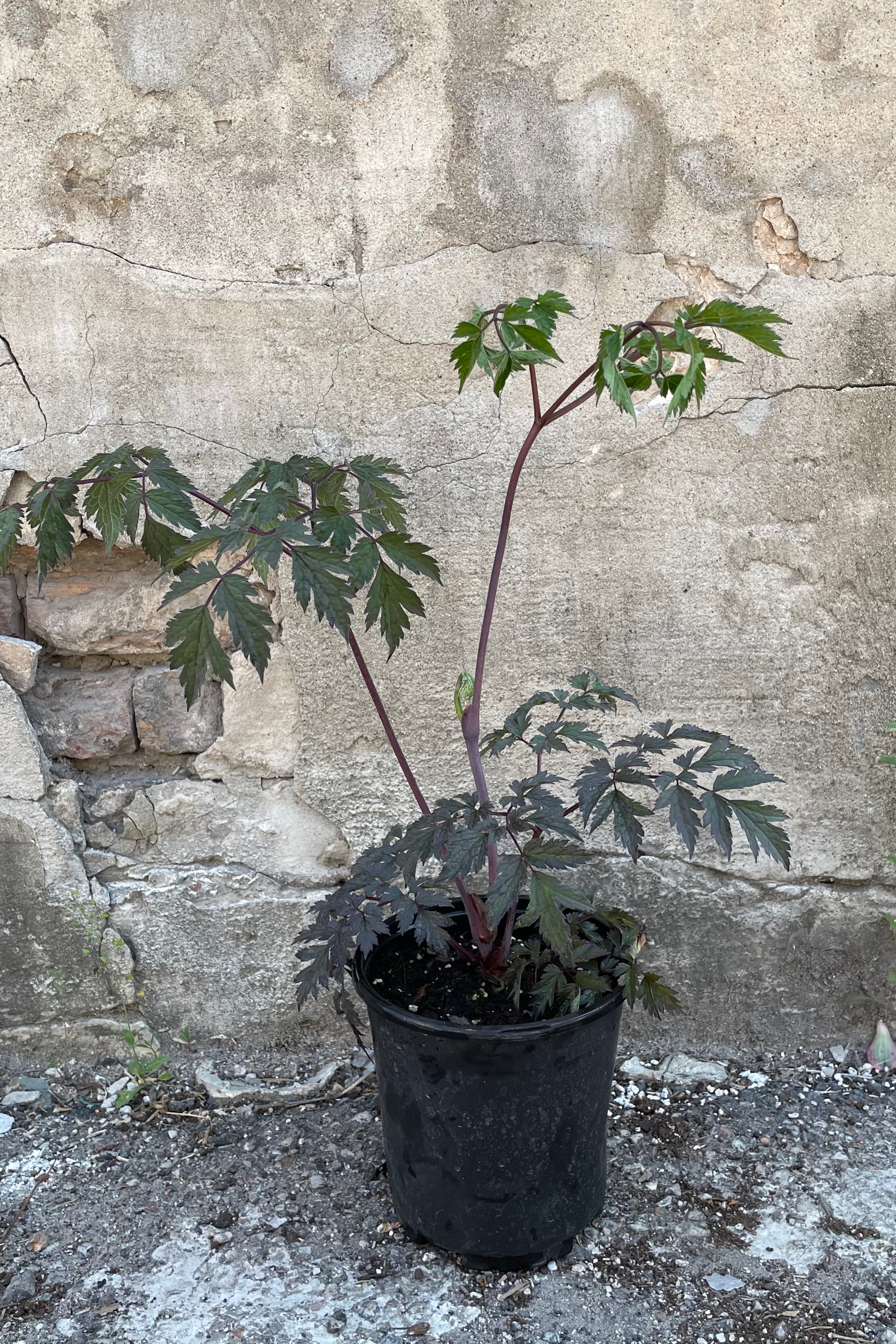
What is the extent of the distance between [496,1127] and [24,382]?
1694 millimetres

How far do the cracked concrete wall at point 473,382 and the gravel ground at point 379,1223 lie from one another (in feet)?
0.82

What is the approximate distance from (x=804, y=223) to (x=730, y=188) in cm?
16

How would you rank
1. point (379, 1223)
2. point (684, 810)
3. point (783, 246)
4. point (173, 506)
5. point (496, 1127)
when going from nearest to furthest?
point (684, 810), point (173, 506), point (496, 1127), point (379, 1223), point (783, 246)

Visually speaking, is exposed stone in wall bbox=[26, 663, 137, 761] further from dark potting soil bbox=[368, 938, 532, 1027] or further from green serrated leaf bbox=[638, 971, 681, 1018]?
green serrated leaf bbox=[638, 971, 681, 1018]

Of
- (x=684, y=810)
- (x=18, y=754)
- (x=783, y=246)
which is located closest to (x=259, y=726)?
(x=18, y=754)

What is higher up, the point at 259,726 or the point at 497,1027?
the point at 259,726

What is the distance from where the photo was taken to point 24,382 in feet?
7.02

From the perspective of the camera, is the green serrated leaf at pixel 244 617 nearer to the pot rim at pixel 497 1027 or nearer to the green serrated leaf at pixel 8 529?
the green serrated leaf at pixel 8 529

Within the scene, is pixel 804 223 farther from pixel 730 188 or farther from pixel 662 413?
pixel 662 413

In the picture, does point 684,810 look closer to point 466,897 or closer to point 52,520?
point 466,897

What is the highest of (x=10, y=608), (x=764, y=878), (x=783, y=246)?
(x=783, y=246)

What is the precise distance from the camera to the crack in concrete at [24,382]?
2131 millimetres

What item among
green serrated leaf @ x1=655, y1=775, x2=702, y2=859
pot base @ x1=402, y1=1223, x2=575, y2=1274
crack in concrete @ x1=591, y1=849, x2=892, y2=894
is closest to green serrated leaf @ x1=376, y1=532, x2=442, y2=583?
green serrated leaf @ x1=655, y1=775, x2=702, y2=859

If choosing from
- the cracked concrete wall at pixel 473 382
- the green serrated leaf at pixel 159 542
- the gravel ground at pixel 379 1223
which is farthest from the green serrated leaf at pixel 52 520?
the gravel ground at pixel 379 1223
